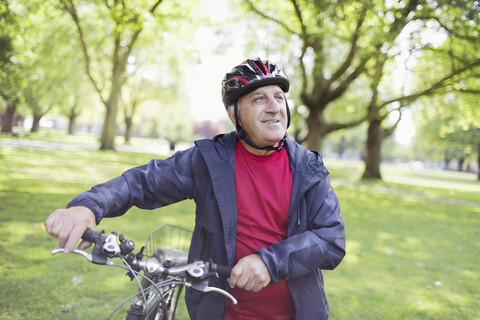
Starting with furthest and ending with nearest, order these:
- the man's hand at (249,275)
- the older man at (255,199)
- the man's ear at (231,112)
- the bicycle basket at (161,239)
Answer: the bicycle basket at (161,239) → the man's ear at (231,112) → the older man at (255,199) → the man's hand at (249,275)

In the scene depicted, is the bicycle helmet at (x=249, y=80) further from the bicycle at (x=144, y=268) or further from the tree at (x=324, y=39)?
Result: the tree at (x=324, y=39)

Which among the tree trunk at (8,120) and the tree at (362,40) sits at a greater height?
the tree at (362,40)

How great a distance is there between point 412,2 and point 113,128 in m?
20.6

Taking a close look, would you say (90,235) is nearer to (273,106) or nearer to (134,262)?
(134,262)

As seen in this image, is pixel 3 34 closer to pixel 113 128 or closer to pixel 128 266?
pixel 128 266

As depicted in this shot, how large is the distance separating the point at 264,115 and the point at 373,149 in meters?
24.8

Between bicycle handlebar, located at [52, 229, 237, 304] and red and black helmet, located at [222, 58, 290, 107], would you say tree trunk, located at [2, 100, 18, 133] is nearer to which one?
red and black helmet, located at [222, 58, 290, 107]

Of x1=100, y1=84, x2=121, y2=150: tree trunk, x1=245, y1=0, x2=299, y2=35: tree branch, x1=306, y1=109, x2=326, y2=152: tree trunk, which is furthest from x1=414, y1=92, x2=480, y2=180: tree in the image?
x1=100, y1=84, x2=121, y2=150: tree trunk

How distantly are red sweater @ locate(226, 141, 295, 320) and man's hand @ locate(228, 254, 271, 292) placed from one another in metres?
0.39

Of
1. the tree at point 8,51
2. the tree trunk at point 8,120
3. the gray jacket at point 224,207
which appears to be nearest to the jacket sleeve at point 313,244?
the gray jacket at point 224,207

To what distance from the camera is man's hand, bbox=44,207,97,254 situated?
1402 millimetres

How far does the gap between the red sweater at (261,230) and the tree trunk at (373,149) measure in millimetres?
24516

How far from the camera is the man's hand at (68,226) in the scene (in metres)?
1.40

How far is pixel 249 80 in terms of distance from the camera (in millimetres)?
2059
